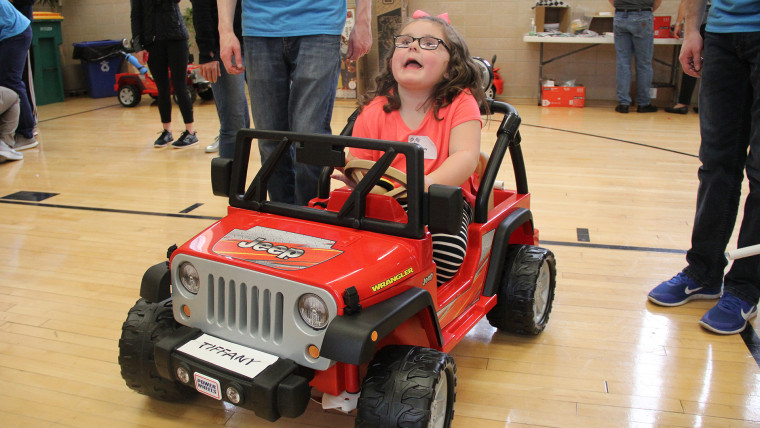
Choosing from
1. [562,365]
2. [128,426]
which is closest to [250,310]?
[128,426]

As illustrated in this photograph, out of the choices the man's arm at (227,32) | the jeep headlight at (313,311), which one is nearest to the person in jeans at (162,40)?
the man's arm at (227,32)

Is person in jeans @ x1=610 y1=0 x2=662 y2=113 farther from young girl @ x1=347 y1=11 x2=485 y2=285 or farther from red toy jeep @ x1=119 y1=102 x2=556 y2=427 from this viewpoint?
red toy jeep @ x1=119 y1=102 x2=556 y2=427

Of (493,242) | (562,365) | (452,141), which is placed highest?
(452,141)

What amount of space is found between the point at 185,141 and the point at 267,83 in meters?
3.08

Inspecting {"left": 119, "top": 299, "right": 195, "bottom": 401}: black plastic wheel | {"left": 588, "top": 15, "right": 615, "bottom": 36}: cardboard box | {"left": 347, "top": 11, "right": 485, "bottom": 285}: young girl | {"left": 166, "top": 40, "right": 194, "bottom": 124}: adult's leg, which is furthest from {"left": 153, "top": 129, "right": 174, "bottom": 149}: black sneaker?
{"left": 588, "top": 15, "right": 615, "bottom": 36}: cardboard box

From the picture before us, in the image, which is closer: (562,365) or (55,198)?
(562,365)

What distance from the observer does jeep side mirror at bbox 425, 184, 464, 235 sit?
4.99ft

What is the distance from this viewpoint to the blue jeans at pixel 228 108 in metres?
3.55

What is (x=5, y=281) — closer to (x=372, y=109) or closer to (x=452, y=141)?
(x=372, y=109)

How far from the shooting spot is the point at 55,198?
3.96m

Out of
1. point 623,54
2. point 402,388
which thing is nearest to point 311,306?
point 402,388

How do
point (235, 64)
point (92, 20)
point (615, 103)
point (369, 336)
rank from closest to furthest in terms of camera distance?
point (369, 336)
point (235, 64)
point (615, 103)
point (92, 20)

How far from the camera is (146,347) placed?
1.67 metres

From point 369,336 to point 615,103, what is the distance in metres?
7.02
